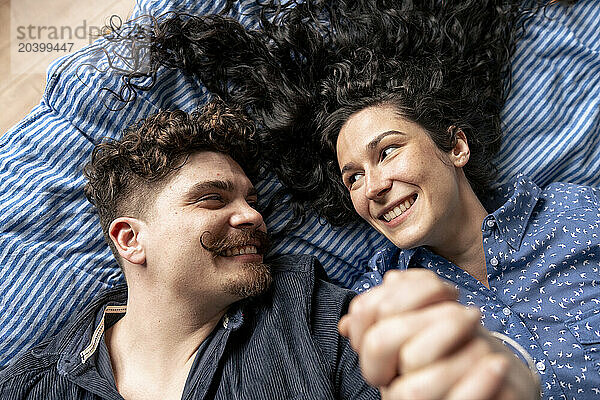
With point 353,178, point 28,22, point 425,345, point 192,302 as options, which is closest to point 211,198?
point 192,302

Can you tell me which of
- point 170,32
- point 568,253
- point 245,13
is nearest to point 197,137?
point 170,32

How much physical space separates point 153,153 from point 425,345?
108cm

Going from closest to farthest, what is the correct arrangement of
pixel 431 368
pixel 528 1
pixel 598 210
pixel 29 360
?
pixel 431 368, pixel 29 360, pixel 598 210, pixel 528 1

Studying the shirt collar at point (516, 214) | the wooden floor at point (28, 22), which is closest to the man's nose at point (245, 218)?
the shirt collar at point (516, 214)

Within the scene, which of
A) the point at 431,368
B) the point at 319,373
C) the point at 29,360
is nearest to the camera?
the point at 431,368

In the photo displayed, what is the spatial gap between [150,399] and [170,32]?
105 cm

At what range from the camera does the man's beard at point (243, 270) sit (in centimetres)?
138

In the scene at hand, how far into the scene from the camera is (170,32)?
1668 millimetres

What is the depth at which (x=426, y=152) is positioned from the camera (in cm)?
146

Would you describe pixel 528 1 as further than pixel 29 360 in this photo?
Yes

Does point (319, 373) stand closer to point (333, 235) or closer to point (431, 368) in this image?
point (333, 235)

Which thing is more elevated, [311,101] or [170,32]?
[170,32]

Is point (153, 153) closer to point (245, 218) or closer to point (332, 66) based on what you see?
point (245, 218)

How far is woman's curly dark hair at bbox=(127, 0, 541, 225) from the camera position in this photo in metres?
1.68
